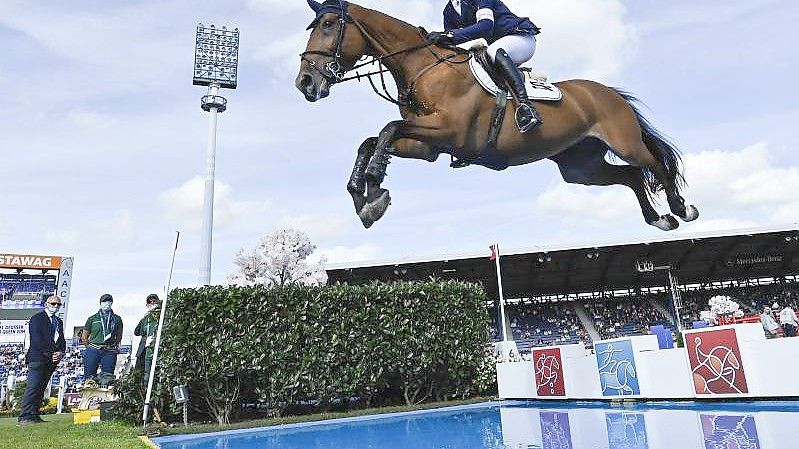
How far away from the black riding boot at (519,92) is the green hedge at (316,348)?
7418 mm

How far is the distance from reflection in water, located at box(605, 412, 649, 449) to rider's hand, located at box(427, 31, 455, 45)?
12.3ft

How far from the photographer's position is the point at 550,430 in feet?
21.6

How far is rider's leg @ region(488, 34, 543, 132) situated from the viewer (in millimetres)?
2873

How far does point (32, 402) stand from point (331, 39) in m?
7.81

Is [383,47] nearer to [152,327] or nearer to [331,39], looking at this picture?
[331,39]

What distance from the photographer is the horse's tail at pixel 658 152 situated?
3453mm

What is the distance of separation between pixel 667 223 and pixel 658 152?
43cm

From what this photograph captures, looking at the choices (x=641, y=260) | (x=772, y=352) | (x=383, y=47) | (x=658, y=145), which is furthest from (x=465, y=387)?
(x=641, y=260)

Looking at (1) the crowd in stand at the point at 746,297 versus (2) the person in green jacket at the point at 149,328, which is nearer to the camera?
(2) the person in green jacket at the point at 149,328

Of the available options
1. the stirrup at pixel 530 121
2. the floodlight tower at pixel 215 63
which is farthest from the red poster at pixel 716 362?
the floodlight tower at pixel 215 63

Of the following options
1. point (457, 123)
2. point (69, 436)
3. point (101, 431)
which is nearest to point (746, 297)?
point (101, 431)

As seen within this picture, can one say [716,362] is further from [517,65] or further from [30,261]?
[30,261]

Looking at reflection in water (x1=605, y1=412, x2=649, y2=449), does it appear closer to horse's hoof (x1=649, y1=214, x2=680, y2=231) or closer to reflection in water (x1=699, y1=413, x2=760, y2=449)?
reflection in water (x1=699, y1=413, x2=760, y2=449)

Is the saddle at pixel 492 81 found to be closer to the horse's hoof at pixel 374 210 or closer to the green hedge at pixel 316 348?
the horse's hoof at pixel 374 210
